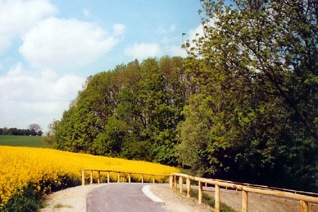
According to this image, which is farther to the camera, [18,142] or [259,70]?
[18,142]

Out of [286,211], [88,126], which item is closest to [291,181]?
[286,211]

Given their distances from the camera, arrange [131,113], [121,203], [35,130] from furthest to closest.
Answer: [35,130], [131,113], [121,203]

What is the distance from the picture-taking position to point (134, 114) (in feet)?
205

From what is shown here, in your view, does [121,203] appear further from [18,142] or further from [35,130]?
[35,130]

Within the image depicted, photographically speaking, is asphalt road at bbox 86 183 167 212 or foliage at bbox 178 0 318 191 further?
foliage at bbox 178 0 318 191

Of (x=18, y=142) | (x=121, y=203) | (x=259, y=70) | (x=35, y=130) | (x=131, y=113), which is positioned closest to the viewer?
(x=121, y=203)

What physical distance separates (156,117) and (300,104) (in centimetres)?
4362

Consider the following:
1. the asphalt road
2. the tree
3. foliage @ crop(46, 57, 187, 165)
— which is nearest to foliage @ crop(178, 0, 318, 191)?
the asphalt road

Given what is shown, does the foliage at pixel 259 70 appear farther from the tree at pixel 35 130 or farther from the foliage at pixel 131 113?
the tree at pixel 35 130

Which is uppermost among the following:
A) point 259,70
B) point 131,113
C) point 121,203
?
point 131,113

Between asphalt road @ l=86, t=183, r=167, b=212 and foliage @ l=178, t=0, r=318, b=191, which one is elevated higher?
foliage @ l=178, t=0, r=318, b=191

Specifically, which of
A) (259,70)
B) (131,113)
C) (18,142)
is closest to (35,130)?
(18,142)

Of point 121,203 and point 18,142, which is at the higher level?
point 18,142

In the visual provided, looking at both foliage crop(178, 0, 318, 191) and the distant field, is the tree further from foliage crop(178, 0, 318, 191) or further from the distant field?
foliage crop(178, 0, 318, 191)
